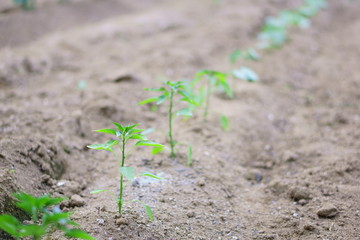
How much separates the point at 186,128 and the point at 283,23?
3.96 m

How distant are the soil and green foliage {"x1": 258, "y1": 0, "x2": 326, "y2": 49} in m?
0.22

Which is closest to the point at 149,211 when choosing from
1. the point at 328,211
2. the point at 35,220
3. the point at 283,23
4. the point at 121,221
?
the point at 121,221

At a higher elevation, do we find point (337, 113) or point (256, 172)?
point (337, 113)

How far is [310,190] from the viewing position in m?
2.29

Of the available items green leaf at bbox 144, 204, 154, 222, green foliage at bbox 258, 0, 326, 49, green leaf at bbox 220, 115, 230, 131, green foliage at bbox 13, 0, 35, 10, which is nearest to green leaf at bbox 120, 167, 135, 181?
green leaf at bbox 144, 204, 154, 222

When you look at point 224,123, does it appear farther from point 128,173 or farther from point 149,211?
point 128,173

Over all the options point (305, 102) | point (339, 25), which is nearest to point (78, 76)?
point (305, 102)

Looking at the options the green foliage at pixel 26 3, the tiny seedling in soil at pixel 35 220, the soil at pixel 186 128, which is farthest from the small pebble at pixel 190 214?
the green foliage at pixel 26 3

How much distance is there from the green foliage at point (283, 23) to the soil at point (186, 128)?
0.22 metres

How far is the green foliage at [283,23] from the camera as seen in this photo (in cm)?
528

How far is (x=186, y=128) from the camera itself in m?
2.99

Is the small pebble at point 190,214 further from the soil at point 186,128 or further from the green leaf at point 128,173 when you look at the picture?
the green leaf at point 128,173

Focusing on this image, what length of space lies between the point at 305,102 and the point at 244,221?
218 centimetres

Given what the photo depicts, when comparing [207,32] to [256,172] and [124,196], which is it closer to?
[256,172]
